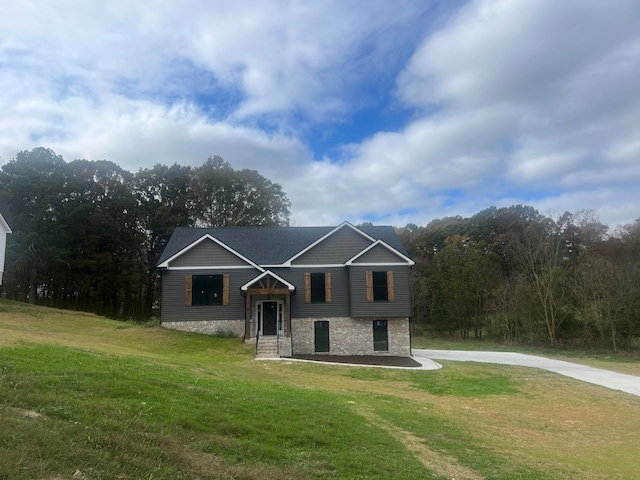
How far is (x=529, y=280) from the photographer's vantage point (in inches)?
1416

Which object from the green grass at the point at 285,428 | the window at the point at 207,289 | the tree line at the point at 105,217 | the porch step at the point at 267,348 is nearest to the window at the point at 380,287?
the porch step at the point at 267,348

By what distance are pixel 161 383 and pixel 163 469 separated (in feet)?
14.3

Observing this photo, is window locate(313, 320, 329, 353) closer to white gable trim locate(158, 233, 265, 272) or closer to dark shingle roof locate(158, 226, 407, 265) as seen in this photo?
dark shingle roof locate(158, 226, 407, 265)

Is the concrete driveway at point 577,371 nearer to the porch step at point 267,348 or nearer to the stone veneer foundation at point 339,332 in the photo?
the stone veneer foundation at point 339,332

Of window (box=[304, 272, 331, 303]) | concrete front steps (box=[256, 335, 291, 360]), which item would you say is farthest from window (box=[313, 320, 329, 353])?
concrete front steps (box=[256, 335, 291, 360])

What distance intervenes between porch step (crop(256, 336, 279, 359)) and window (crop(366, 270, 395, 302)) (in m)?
5.64

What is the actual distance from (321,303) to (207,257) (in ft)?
22.2

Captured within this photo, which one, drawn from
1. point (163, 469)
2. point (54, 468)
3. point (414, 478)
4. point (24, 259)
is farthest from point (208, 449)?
point (24, 259)

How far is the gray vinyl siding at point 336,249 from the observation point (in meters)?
25.6

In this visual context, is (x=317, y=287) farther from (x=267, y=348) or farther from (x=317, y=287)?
(x=267, y=348)

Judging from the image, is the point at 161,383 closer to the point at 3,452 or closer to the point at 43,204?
the point at 3,452

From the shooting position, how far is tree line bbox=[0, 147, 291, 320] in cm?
3688

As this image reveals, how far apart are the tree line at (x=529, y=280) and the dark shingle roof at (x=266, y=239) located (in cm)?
1374

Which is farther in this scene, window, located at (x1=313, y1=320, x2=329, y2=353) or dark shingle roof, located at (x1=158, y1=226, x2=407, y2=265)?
dark shingle roof, located at (x1=158, y1=226, x2=407, y2=265)
